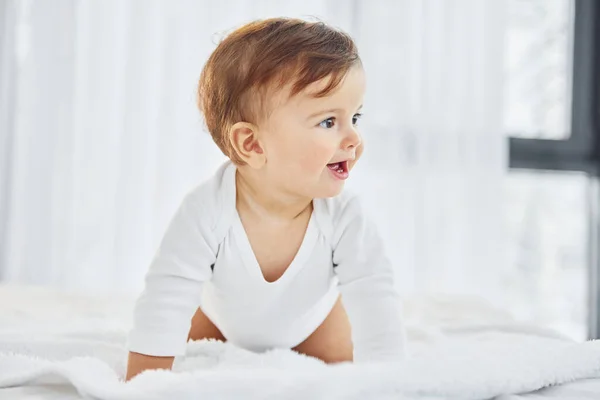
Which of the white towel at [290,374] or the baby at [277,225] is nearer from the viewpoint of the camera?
the white towel at [290,374]

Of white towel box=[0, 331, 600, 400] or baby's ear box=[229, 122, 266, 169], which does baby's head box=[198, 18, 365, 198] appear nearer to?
baby's ear box=[229, 122, 266, 169]

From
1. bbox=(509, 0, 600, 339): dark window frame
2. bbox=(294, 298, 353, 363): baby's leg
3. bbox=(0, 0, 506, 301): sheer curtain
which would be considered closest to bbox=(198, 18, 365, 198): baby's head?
bbox=(294, 298, 353, 363): baby's leg

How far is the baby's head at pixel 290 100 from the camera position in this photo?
1001mm

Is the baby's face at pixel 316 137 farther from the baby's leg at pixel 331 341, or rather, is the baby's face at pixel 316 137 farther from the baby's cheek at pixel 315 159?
the baby's leg at pixel 331 341

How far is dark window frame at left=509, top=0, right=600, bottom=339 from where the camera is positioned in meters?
2.58

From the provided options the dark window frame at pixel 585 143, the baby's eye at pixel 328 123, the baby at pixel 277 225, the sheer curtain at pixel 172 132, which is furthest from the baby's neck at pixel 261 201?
the dark window frame at pixel 585 143

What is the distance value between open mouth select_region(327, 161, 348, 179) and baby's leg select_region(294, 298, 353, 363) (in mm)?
281

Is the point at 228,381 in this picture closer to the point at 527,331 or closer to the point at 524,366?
the point at 524,366

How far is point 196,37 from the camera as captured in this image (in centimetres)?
224

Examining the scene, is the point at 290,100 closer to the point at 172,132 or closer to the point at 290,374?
the point at 290,374

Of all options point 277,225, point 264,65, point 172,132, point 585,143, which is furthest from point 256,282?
point 585,143

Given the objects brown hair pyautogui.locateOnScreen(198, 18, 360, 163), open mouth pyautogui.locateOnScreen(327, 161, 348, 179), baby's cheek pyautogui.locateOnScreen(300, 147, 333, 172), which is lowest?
open mouth pyautogui.locateOnScreen(327, 161, 348, 179)

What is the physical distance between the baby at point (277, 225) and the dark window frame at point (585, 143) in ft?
5.32

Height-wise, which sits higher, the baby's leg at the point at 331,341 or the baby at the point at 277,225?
the baby at the point at 277,225
